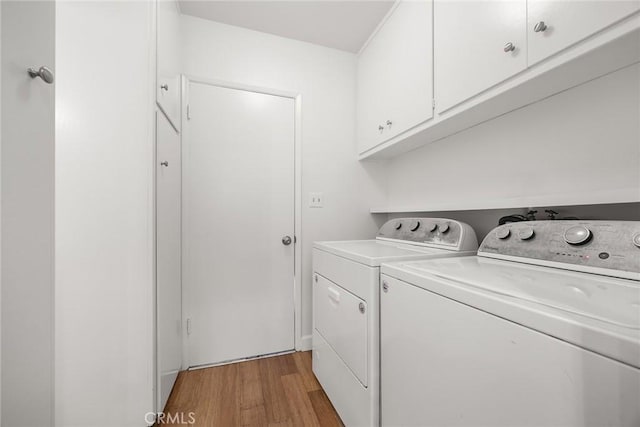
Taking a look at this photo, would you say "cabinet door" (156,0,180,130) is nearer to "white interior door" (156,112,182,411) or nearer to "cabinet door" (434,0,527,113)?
"white interior door" (156,112,182,411)

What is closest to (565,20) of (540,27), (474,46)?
(540,27)

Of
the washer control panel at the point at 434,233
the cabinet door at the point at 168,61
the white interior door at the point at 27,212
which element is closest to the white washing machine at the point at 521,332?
the washer control panel at the point at 434,233

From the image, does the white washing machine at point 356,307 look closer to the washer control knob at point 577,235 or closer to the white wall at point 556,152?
the white wall at point 556,152

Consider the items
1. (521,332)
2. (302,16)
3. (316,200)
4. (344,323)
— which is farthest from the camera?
(316,200)

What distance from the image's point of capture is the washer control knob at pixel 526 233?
2.90 feet

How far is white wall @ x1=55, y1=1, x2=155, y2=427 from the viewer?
87 cm

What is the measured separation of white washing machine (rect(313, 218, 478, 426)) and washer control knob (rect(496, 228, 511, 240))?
162 mm

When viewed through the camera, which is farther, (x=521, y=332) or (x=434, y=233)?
(x=434, y=233)

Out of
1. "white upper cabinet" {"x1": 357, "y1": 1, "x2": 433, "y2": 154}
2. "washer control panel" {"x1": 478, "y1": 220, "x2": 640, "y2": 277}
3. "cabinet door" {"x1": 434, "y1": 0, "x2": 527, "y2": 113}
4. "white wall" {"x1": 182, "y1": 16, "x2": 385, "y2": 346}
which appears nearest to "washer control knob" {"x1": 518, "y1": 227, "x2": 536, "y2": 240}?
"washer control panel" {"x1": 478, "y1": 220, "x2": 640, "y2": 277}

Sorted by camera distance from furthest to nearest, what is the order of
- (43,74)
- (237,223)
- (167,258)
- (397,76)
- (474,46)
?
1. (237,223)
2. (397,76)
3. (167,258)
4. (474,46)
5. (43,74)

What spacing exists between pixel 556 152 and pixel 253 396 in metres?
1.96

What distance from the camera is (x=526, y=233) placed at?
0.90 meters

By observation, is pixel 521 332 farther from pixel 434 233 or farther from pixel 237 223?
pixel 237 223

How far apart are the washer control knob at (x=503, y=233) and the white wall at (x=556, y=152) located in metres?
0.15
